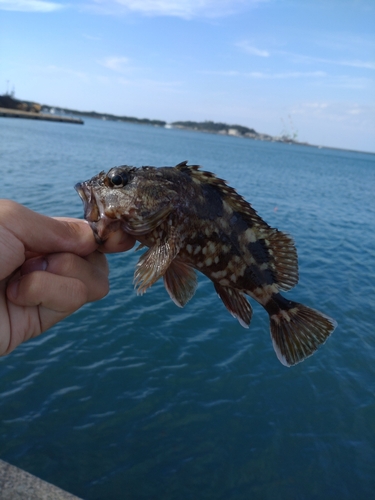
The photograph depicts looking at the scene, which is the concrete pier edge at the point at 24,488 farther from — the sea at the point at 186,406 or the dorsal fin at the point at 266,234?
the dorsal fin at the point at 266,234

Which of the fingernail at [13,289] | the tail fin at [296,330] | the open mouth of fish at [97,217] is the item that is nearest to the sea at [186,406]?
the tail fin at [296,330]

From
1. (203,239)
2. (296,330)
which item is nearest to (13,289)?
(203,239)

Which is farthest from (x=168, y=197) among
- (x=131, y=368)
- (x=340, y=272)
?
(x=340, y=272)

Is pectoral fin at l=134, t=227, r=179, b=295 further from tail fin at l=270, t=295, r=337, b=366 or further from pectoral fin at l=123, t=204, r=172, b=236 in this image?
tail fin at l=270, t=295, r=337, b=366

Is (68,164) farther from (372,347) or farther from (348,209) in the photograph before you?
(372,347)

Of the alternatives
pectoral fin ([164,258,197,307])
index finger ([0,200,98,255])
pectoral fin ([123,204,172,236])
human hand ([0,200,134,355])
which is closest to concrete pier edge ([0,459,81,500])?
human hand ([0,200,134,355])

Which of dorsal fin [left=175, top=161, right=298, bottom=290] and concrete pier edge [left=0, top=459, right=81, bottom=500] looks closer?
dorsal fin [left=175, top=161, right=298, bottom=290]

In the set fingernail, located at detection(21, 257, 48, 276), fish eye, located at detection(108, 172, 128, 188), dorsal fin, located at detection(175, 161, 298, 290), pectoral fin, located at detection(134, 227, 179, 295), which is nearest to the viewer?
fingernail, located at detection(21, 257, 48, 276)
